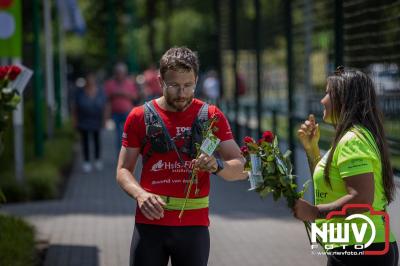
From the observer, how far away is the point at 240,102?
65.5 feet

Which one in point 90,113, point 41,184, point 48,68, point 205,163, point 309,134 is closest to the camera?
point 205,163

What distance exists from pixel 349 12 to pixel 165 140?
5.94 meters

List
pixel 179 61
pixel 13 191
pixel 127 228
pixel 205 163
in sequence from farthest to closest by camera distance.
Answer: pixel 13 191
pixel 127 228
pixel 179 61
pixel 205 163

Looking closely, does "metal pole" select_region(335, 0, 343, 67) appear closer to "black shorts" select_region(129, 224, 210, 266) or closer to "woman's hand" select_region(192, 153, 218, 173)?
"black shorts" select_region(129, 224, 210, 266)

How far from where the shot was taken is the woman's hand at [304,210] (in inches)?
171

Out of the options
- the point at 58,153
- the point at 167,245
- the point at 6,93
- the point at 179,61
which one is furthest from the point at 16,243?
the point at 58,153

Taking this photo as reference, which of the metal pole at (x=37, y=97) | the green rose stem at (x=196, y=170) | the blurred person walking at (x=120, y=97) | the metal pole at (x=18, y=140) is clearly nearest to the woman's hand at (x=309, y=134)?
the green rose stem at (x=196, y=170)

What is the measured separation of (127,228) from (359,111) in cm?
618

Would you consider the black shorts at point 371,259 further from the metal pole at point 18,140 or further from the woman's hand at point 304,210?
the metal pole at point 18,140

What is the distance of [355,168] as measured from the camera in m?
4.31

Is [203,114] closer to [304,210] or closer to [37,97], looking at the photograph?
[304,210]

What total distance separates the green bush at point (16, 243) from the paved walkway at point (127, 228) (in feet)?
0.76

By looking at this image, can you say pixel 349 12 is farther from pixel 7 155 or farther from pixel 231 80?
pixel 231 80

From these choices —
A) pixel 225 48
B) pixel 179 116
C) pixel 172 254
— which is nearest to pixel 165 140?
pixel 179 116
